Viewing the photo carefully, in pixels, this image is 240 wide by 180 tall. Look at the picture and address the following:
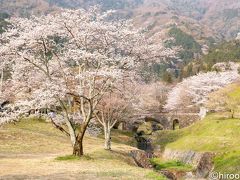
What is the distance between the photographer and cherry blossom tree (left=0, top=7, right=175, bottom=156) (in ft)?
111

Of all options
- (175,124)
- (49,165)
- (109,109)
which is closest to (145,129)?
(175,124)

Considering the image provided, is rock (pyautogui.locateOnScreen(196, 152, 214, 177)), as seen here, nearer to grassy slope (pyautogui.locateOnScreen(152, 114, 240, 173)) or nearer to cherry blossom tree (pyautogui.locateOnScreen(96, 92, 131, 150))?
grassy slope (pyautogui.locateOnScreen(152, 114, 240, 173))

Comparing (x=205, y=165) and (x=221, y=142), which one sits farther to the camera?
(x=221, y=142)

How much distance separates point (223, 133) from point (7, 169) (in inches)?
1428

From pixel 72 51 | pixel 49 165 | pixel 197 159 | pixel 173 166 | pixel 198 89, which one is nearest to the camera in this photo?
pixel 49 165

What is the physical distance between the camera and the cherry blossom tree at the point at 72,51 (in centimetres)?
3381

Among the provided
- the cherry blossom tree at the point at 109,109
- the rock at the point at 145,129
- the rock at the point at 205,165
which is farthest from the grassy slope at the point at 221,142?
the rock at the point at 145,129

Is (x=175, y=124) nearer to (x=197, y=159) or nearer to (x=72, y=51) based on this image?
(x=197, y=159)

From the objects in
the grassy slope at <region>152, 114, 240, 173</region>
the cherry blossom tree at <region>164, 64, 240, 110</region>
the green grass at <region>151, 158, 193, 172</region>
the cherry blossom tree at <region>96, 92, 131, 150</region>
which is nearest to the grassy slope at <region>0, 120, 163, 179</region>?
the cherry blossom tree at <region>96, 92, 131, 150</region>

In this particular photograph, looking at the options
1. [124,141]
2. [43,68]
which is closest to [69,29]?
[43,68]

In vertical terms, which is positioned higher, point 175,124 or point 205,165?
point 205,165

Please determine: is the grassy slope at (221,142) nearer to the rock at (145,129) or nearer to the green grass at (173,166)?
the green grass at (173,166)

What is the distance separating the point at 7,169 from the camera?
1085 inches

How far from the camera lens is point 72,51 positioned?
1312 inches
